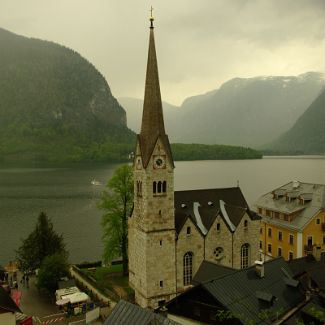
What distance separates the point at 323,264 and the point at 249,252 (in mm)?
10651

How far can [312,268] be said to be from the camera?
37.0 m

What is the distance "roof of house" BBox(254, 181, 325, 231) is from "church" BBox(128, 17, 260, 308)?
8.25 m

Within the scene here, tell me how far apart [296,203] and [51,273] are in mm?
29620

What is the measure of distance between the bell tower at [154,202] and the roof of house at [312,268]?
11.5m

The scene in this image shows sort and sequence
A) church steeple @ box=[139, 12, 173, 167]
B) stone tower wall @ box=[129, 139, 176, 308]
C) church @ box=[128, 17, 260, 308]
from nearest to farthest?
stone tower wall @ box=[129, 139, 176, 308] → church @ box=[128, 17, 260, 308] → church steeple @ box=[139, 12, 173, 167]

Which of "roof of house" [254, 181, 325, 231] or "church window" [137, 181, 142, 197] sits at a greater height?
"church window" [137, 181, 142, 197]

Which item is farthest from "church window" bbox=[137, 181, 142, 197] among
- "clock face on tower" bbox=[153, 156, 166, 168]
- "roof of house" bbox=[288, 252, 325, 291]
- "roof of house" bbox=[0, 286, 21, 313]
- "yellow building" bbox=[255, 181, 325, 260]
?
"yellow building" bbox=[255, 181, 325, 260]

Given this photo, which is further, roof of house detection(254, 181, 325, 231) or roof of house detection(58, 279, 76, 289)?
roof of house detection(254, 181, 325, 231)

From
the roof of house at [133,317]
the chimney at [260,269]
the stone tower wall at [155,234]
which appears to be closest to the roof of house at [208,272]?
the chimney at [260,269]

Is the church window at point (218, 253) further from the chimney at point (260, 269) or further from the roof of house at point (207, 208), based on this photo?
the chimney at point (260, 269)

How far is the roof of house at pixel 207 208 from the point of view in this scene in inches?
1756

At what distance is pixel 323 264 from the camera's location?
3775 cm

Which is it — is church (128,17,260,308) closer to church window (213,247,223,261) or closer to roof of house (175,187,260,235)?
church window (213,247,223,261)

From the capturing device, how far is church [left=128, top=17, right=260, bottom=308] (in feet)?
135
